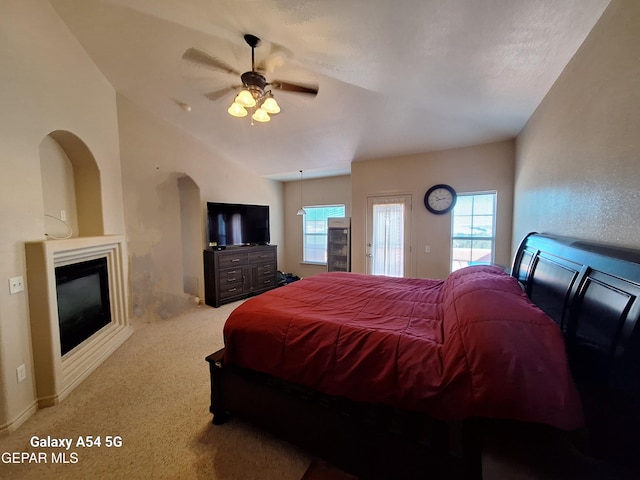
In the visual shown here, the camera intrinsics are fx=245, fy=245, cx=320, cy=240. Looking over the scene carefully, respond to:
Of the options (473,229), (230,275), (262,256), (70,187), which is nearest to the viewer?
(70,187)

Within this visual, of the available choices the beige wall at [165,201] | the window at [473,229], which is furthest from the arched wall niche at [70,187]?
the window at [473,229]

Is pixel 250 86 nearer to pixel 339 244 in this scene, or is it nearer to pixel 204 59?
pixel 204 59

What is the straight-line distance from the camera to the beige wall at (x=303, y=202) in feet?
19.6

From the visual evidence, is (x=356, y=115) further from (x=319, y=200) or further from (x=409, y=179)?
(x=319, y=200)

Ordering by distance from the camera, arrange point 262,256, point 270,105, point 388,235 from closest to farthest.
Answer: point 270,105
point 388,235
point 262,256

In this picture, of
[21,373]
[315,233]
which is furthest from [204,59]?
[315,233]

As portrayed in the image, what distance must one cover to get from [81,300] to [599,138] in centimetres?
461

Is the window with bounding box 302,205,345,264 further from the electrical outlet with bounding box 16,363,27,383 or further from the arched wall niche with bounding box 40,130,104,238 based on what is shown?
the electrical outlet with bounding box 16,363,27,383

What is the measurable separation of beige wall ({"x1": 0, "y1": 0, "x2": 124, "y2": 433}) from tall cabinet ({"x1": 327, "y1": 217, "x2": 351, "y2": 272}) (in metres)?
4.15

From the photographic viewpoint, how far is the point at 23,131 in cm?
200

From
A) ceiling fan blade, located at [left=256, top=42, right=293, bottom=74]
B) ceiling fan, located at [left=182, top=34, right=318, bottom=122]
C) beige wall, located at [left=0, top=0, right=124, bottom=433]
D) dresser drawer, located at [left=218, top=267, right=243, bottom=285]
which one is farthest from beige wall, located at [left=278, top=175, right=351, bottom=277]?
beige wall, located at [left=0, top=0, right=124, bottom=433]

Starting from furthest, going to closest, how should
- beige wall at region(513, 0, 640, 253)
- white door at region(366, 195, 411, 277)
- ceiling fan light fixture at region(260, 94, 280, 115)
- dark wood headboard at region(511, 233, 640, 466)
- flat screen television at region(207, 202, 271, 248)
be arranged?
flat screen television at region(207, 202, 271, 248)
white door at region(366, 195, 411, 277)
ceiling fan light fixture at region(260, 94, 280, 115)
beige wall at region(513, 0, 640, 253)
dark wood headboard at region(511, 233, 640, 466)

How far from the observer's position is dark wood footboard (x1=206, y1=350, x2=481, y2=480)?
1.18 meters

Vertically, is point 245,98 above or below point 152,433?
above
